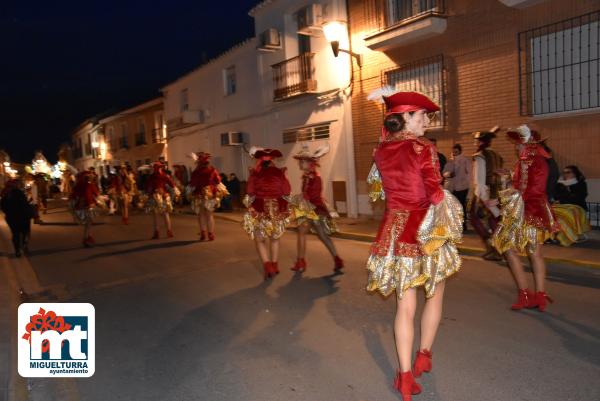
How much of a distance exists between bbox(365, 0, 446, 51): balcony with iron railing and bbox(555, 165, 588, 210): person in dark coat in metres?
4.53

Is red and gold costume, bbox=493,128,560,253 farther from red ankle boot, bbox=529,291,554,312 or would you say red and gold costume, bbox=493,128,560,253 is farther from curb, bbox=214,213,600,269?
curb, bbox=214,213,600,269

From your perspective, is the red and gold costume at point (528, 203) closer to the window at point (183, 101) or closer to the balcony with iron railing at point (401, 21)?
the balcony with iron railing at point (401, 21)

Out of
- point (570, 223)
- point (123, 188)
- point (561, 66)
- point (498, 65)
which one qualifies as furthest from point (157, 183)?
point (561, 66)

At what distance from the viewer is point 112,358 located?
4.80 meters

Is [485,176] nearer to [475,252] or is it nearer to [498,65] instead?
[475,252]

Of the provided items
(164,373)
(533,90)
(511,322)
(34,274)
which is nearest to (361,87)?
(533,90)

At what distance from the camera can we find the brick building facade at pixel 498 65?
31.4ft

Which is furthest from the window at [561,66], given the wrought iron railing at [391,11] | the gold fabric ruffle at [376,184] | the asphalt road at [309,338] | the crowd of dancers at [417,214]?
the gold fabric ruffle at [376,184]

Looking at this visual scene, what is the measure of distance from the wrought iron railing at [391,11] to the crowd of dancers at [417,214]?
692 cm

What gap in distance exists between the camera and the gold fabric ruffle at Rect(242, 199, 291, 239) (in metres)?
7.49

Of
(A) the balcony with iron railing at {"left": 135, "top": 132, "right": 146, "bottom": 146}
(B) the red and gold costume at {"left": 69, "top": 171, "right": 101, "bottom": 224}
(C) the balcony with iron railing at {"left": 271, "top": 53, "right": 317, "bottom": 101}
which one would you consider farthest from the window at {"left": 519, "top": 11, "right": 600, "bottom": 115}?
(A) the balcony with iron railing at {"left": 135, "top": 132, "right": 146, "bottom": 146}

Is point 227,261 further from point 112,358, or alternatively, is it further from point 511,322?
point 511,322

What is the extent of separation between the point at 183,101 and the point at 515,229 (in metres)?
24.7

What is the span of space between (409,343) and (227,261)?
230 inches
